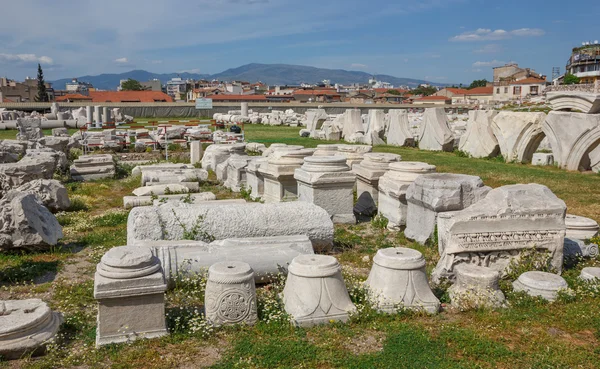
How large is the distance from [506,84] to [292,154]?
234 feet

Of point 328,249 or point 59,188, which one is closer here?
point 328,249

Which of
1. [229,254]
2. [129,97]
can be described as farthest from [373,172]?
[129,97]

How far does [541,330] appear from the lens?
14.1 feet

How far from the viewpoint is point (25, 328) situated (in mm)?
3877

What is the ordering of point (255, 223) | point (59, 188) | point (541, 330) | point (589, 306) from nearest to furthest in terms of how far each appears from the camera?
1. point (541, 330)
2. point (589, 306)
3. point (255, 223)
4. point (59, 188)

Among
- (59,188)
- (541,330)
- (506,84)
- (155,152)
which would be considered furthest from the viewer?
(506,84)

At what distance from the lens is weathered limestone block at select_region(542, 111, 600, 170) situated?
12.1 metres

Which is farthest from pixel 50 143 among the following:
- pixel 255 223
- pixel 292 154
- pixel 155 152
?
pixel 255 223

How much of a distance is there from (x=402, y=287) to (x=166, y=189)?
6683 millimetres

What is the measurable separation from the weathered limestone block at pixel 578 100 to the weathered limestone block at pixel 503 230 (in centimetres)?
856

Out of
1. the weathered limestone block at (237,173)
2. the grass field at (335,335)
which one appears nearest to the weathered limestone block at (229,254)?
the grass field at (335,335)

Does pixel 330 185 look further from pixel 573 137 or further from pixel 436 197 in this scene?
pixel 573 137

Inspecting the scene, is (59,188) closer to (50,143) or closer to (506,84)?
(50,143)

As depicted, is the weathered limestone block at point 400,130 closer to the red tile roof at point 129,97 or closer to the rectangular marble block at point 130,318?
the rectangular marble block at point 130,318
